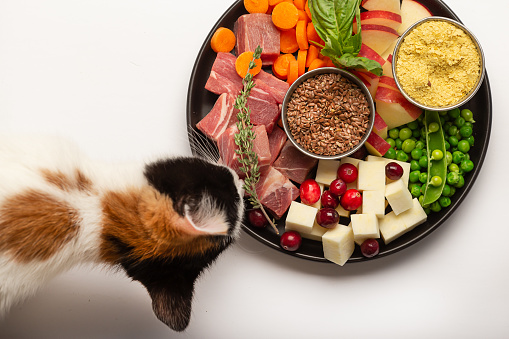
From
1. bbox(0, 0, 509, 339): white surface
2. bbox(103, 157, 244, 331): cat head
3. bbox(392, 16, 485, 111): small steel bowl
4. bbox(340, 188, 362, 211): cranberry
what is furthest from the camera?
bbox(0, 0, 509, 339): white surface

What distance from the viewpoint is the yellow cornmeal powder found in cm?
171

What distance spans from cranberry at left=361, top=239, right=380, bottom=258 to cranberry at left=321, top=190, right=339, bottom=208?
0.66 ft

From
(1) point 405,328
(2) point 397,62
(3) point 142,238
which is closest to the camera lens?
(3) point 142,238

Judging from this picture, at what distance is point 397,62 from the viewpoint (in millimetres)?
1748

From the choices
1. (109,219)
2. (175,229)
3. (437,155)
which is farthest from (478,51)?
(109,219)

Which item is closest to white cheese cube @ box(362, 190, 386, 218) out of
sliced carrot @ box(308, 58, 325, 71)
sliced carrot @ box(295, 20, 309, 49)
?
sliced carrot @ box(308, 58, 325, 71)

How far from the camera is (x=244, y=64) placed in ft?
6.01

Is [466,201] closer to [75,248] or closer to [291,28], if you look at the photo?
[291,28]

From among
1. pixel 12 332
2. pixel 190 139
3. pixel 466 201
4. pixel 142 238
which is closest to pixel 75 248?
pixel 142 238

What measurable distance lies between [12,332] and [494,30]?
2.67 metres

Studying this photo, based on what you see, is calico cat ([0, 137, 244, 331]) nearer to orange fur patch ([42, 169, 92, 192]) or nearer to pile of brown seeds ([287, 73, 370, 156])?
orange fur patch ([42, 169, 92, 192])

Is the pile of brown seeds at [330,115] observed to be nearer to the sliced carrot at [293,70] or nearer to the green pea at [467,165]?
the sliced carrot at [293,70]

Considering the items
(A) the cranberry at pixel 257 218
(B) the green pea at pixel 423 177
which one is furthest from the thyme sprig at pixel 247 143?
(B) the green pea at pixel 423 177

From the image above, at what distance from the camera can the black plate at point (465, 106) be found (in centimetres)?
181
